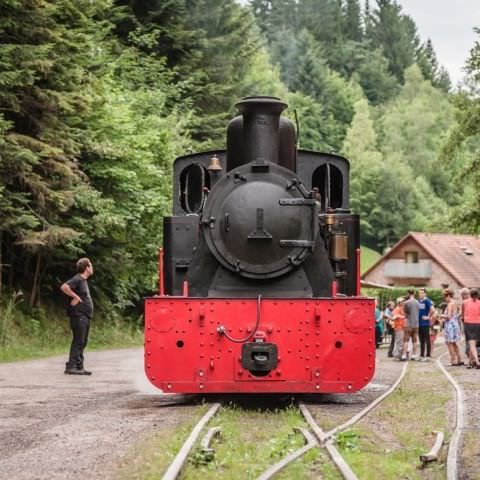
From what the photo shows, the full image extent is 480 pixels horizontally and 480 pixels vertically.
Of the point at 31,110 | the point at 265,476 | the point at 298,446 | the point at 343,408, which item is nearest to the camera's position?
the point at 265,476

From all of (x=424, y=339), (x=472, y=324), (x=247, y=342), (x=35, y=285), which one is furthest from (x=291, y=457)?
(x=35, y=285)

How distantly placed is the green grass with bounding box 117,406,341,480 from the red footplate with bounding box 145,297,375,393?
987 millimetres

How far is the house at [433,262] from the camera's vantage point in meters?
62.8

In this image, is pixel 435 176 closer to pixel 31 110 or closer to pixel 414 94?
pixel 414 94

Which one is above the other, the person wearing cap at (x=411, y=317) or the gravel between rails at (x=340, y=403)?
the person wearing cap at (x=411, y=317)

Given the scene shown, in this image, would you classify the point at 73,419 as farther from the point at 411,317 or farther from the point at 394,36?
the point at 394,36

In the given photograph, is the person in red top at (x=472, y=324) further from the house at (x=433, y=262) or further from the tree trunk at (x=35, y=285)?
the house at (x=433, y=262)

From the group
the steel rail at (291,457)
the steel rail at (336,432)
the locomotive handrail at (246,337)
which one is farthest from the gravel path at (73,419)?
the steel rail at (336,432)

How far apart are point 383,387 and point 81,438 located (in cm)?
630

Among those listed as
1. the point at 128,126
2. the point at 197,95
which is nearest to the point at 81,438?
the point at 128,126

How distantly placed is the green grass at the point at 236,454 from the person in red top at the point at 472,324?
1033 cm

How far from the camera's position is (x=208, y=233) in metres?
10.6

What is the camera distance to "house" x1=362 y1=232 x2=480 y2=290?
206 ft

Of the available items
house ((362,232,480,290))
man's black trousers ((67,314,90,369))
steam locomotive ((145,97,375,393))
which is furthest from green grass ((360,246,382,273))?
steam locomotive ((145,97,375,393))
